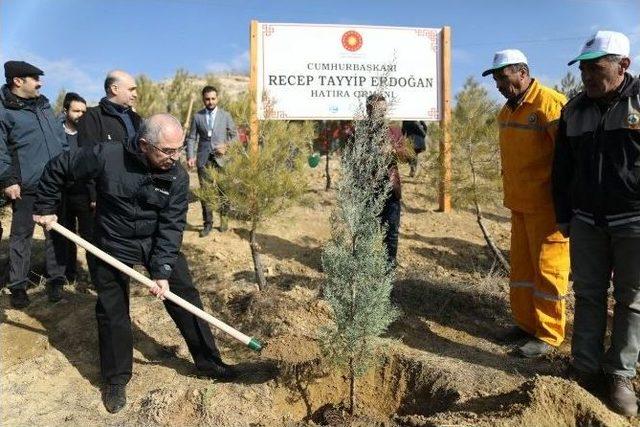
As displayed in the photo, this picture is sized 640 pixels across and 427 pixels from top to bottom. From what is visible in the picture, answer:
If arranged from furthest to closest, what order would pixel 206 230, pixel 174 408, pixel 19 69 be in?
pixel 206 230 → pixel 19 69 → pixel 174 408

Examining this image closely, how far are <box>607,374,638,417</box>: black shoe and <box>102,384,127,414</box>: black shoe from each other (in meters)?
3.01

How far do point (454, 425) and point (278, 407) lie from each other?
1179 mm

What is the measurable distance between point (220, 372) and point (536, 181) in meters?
2.61

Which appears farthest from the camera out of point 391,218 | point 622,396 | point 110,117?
point 391,218

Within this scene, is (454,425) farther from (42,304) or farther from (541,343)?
(42,304)

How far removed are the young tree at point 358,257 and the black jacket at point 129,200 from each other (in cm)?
112

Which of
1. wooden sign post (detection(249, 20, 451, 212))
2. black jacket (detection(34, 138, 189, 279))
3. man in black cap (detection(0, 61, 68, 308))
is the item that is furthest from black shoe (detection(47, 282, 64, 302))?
wooden sign post (detection(249, 20, 451, 212))

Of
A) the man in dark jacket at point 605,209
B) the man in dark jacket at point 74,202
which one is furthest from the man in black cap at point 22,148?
the man in dark jacket at point 605,209

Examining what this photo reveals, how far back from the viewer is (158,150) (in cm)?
311

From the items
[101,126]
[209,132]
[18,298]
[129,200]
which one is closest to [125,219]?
[129,200]

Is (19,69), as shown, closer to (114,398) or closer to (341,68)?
(114,398)

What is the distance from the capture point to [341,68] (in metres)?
6.87

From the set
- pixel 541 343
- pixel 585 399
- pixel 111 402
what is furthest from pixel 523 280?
pixel 111 402

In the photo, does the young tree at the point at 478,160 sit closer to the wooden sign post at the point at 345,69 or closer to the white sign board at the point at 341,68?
the wooden sign post at the point at 345,69
